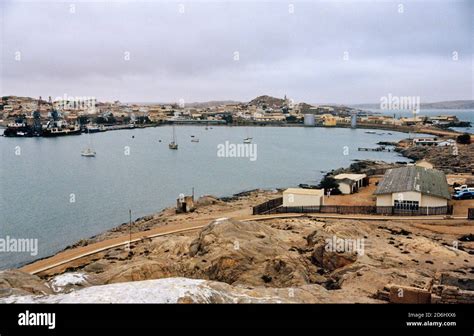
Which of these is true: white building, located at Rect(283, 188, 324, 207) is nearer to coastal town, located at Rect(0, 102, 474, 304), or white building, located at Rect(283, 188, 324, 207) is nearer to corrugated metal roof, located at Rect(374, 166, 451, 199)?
coastal town, located at Rect(0, 102, 474, 304)

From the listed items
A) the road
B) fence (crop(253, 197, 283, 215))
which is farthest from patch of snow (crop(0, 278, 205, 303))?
fence (crop(253, 197, 283, 215))

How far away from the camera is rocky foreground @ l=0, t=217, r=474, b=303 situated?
4.35 meters

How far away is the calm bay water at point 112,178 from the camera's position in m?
17.0

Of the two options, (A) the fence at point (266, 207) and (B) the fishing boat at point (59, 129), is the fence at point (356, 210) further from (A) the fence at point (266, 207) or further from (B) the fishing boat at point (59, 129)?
(B) the fishing boat at point (59, 129)

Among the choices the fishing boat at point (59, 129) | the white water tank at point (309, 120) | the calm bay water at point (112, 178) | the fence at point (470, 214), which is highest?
the white water tank at point (309, 120)

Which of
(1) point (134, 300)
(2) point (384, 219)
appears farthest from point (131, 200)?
(1) point (134, 300)

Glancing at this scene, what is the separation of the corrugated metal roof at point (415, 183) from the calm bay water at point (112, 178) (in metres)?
9.38

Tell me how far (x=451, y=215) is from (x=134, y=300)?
12316 millimetres

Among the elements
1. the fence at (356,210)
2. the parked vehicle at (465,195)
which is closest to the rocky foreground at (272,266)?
the fence at (356,210)

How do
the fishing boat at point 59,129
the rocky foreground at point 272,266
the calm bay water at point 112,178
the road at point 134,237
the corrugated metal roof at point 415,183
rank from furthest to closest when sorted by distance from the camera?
the fishing boat at point 59,129, the calm bay water at point 112,178, the corrugated metal roof at point 415,183, the road at point 134,237, the rocky foreground at point 272,266

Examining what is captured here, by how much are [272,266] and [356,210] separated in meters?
7.21

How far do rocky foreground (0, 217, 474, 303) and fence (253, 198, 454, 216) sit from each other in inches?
50.7
